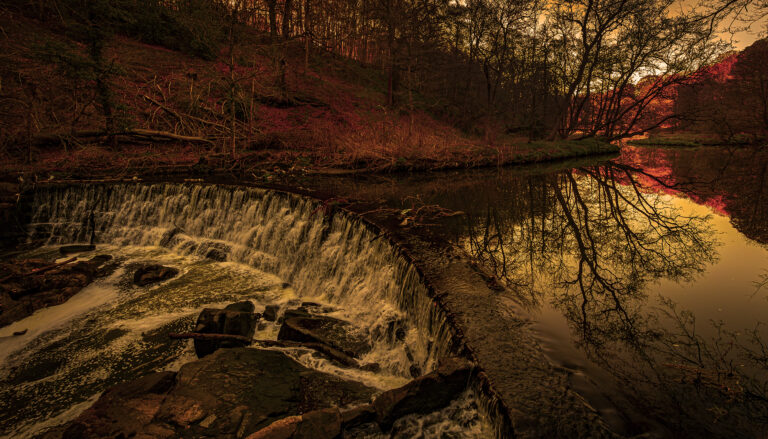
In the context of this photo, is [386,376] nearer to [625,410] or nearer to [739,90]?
[625,410]

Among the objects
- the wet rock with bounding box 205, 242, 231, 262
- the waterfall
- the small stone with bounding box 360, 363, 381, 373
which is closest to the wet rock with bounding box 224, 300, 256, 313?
the waterfall

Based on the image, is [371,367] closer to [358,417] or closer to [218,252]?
[358,417]

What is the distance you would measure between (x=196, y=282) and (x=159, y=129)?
11432 mm

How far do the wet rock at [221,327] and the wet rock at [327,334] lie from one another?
55cm

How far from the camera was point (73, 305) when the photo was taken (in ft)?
20.2

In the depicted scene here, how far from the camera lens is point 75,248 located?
29.0 ft

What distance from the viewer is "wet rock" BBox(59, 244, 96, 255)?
8.68 meters

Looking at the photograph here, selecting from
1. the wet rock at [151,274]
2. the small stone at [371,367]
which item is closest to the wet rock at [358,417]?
the small stone at [371,367]

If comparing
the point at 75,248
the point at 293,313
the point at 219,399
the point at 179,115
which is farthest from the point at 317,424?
the point at 179,115

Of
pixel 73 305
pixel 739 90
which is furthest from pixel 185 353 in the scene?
pixel 739 90

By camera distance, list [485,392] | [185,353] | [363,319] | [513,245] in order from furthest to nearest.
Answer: [513,245] → [363,319] → [185,353] → [485,392]

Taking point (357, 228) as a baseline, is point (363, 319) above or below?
below

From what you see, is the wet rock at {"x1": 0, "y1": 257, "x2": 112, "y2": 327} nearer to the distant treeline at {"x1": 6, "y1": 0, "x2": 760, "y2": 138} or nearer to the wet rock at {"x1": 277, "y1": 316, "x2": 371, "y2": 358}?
the wet rock at {"x1": 277, "y1": 316, "x2": 371, "y2": 358}

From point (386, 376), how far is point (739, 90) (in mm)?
45599
